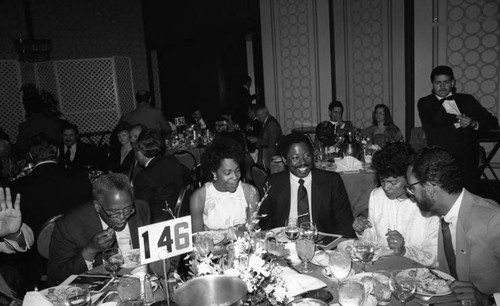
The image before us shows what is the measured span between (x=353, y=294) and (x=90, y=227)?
1.60m

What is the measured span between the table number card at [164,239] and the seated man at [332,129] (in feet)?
13.8

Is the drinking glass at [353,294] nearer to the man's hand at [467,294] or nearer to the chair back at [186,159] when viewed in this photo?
the man's hand at [467,294]

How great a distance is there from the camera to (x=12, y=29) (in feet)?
33.8

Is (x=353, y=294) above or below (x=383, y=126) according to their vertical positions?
below

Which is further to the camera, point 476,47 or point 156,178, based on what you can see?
point 476,47

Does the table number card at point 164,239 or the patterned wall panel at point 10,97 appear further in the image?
the patterned wall panel at point 10,97

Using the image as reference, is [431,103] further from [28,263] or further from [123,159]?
[28,263]

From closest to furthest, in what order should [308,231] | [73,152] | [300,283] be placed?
[300,283], [308,231], [73,152]

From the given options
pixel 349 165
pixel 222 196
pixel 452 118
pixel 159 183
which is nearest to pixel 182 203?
pixel 159 183

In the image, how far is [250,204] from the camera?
10.0 ft

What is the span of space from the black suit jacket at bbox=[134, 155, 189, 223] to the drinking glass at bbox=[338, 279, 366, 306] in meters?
2.39

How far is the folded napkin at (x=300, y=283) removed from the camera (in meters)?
1.86

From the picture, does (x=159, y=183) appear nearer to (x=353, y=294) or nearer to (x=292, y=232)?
(x=292, y=232)

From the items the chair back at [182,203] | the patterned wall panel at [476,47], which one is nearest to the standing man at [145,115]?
the chair back at [182,203]
